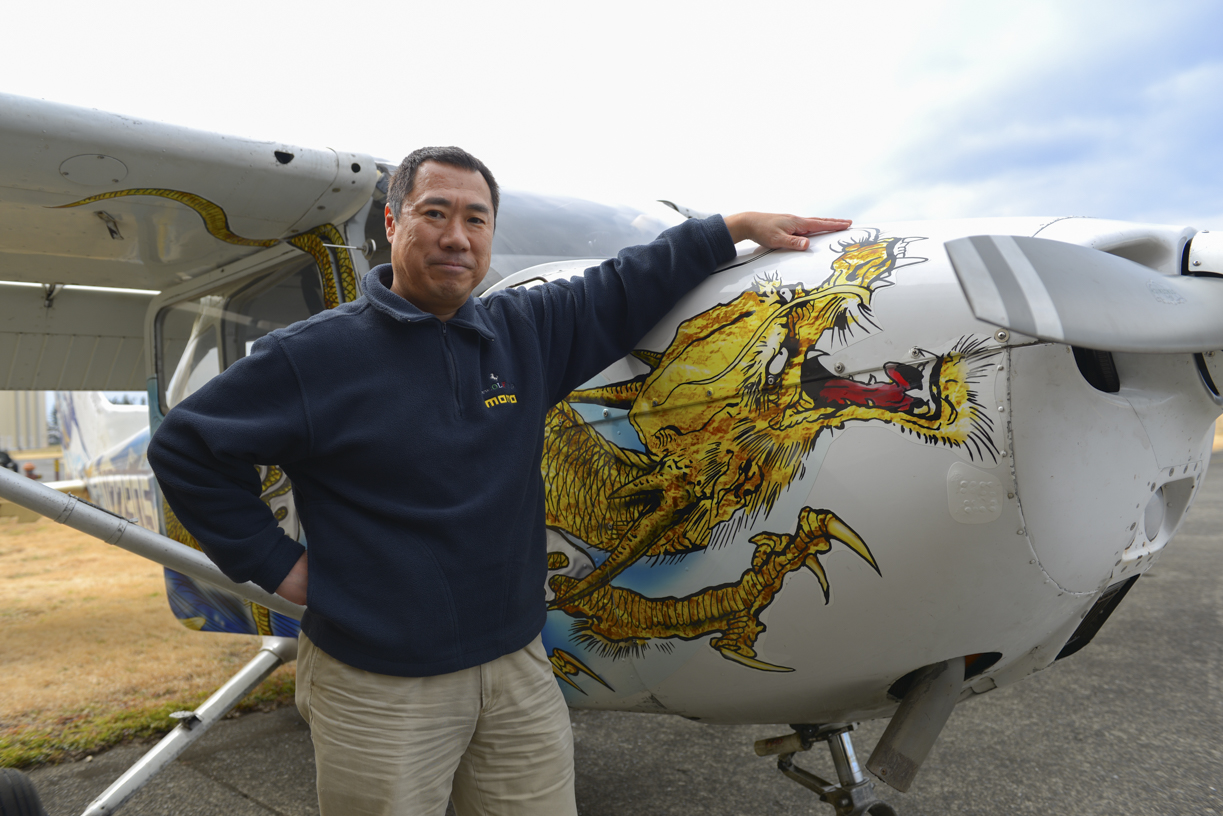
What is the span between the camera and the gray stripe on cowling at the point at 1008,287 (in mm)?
1074

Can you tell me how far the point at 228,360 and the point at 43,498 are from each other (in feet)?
4.07

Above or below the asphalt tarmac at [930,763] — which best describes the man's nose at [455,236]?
above

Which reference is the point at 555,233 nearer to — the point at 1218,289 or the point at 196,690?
the point at 1218,289

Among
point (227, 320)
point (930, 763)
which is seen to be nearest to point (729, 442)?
A: point (930, 763)

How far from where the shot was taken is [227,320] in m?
3.38

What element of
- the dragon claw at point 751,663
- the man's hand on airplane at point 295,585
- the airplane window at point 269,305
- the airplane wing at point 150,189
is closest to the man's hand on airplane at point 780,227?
the dragon claw at point 751,663

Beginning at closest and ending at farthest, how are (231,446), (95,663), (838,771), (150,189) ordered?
(231,446) → (838,771) → (150,189) → (95,663)

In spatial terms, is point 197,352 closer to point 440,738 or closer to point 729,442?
point 440,738

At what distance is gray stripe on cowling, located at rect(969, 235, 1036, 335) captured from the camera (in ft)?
3.52

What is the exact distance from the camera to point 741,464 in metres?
1.55

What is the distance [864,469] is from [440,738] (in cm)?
95

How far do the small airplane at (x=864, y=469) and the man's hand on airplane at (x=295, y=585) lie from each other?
0.50m

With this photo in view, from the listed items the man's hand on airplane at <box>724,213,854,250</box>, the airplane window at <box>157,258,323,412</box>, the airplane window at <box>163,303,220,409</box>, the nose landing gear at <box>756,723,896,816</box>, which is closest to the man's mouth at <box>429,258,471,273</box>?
the man's hand on airplane at <box>724,213,854,250</box>

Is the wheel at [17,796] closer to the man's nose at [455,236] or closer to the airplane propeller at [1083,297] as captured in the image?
the man's nose at [455,236]
